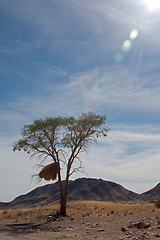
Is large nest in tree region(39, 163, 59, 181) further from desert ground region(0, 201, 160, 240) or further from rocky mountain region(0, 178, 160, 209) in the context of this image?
rocky mountain region(0, 178, 160, 209)

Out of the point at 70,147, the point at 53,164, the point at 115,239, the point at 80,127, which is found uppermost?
the point at 80,127

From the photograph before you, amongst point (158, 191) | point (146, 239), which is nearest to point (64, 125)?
point (146, 239)

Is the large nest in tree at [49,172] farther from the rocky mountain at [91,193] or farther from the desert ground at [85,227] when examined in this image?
the rocky mountain at [91,193]

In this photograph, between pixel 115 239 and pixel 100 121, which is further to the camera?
pixel 100 121

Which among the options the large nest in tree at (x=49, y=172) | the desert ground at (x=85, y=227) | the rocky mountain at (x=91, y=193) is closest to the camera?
the desert ground at (x=85, y=227)

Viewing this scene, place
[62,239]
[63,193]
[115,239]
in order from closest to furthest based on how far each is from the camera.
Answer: [115,239], [62,239], [63,193]

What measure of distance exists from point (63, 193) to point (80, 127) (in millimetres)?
7476

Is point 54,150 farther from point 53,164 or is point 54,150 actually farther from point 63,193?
point 63,193

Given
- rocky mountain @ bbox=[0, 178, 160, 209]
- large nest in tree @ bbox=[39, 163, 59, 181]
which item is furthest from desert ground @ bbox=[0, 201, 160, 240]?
rocky mountain @ bbox=[0, 178, 160, 209]

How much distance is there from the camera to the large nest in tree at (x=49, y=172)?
26.7 m

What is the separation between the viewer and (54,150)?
26109 mm

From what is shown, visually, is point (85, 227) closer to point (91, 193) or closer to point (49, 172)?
point (49, 172)

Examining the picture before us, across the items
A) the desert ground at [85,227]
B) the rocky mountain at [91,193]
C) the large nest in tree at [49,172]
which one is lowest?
the desert ground at [85,227]

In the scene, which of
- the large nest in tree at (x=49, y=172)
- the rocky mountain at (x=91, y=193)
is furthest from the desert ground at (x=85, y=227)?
the rocky mountain at (x=91, y=193)
